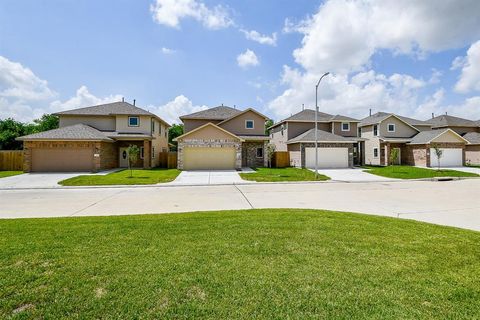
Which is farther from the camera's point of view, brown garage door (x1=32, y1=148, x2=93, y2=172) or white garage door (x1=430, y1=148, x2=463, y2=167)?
white garage door (x1=430, y1=148, x2=463, y2=167)

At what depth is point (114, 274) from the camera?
3.76 metres

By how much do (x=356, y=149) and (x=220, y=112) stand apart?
18223mm

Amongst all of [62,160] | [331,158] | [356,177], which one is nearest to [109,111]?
[62,160]

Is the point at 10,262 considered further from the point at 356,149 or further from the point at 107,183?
the point at 356,149

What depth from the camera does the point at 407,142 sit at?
106 ft

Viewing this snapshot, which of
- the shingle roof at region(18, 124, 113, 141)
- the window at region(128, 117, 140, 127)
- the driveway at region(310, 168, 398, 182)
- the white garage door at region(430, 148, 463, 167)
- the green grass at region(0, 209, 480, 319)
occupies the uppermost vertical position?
the window at region(128, 117, 140, 127)

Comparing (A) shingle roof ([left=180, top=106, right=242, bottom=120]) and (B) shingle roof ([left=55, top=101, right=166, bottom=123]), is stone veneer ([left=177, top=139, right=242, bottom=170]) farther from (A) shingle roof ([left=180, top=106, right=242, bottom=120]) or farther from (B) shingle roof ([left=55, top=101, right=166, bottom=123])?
(A) shingle roof ([left=180, top=106, right=242, bottom=120])

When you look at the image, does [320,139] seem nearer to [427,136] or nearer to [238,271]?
[427,136]

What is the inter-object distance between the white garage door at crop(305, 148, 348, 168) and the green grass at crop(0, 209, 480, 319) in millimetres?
22334

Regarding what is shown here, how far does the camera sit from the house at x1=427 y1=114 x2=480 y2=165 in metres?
34.6

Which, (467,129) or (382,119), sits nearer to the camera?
(382,119)

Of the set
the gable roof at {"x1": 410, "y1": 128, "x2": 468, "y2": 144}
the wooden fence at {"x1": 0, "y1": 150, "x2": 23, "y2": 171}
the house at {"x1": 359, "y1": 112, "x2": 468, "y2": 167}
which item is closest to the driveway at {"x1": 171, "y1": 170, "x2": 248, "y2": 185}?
the wooden fence at {"x1": 0, "y1": 150, "x2": 23, "y2": 171}

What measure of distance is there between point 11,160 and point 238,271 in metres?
30.3

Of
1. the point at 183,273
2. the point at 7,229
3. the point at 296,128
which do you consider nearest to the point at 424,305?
the point at 183,273
